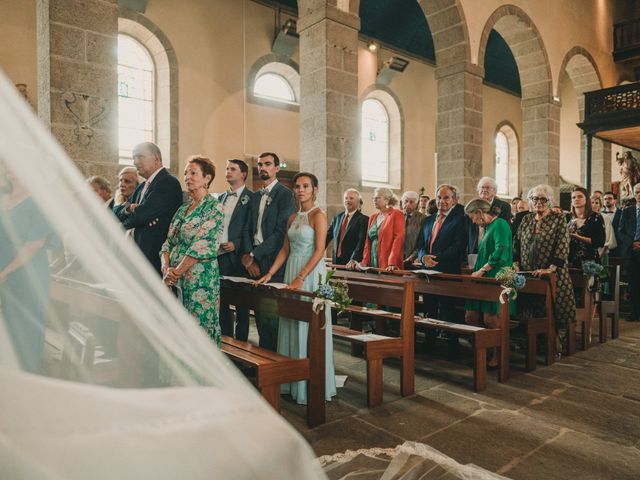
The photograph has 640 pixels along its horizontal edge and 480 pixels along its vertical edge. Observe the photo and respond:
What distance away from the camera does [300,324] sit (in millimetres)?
3188

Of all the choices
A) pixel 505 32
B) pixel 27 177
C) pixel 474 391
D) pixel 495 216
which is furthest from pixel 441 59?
pixel 27 177

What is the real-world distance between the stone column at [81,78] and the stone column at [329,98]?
8.24ft

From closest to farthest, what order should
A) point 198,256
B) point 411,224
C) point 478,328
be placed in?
point 198,256 → point 478,328 → point 411,224

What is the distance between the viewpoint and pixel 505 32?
34.4ft

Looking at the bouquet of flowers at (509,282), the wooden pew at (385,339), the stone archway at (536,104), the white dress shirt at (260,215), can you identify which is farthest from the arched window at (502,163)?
the white dress shirt at (260,215)

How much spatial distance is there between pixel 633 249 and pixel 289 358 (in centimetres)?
538

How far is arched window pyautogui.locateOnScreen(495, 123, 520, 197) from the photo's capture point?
51.0ft

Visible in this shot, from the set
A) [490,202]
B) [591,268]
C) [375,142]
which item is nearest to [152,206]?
[490,202]

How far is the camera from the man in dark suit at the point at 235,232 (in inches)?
148

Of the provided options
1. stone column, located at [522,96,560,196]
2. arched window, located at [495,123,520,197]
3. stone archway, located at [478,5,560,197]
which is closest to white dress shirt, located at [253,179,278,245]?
stone column, located at [522,96,560,196]

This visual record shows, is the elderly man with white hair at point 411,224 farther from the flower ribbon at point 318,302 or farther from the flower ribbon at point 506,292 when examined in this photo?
the flower ribbon at point 318,302

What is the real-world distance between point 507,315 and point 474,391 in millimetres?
659

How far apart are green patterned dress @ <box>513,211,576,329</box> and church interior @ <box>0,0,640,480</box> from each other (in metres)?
0.43

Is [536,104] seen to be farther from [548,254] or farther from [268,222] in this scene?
[268,222]
